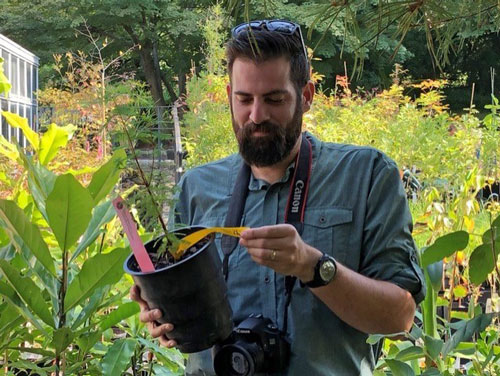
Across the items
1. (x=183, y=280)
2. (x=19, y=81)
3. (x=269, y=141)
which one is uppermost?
(x=269, y=141)

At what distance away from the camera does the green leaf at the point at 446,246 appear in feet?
2.53

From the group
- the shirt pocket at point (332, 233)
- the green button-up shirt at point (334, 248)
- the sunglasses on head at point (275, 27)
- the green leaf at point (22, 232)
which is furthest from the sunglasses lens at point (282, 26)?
the green leaf at point (22, 232)

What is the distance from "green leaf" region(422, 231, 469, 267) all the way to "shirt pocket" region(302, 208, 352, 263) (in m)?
0.45

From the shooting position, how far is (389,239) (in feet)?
3.93

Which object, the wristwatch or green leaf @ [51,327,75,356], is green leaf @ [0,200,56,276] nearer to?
green leaf @ [51,327,75,356]

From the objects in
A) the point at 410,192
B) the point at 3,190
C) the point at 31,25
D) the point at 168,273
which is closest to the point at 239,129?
the point at 168,273

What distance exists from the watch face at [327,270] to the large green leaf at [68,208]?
0.44m

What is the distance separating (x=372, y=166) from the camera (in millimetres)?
1265

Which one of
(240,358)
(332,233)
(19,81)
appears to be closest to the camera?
(240,358)

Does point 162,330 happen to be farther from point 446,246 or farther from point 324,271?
point 446,246

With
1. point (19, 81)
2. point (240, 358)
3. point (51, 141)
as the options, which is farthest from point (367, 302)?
point (19, 81)

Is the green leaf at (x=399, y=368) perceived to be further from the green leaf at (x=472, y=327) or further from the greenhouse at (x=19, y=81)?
the greenhouse at (x=19, y=81)

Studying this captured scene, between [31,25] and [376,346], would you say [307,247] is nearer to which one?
[376,346]

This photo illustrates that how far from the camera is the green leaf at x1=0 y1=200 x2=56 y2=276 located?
1.22 m
